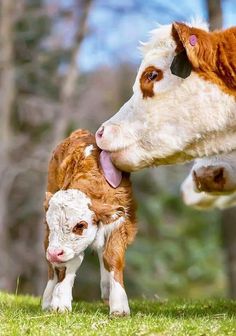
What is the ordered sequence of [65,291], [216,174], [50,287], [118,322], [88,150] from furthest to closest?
[216,174]
[50,287]
[88,150]
[65,291]
[118,322]

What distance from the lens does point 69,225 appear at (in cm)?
588

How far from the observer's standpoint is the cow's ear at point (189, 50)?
593 centimetres

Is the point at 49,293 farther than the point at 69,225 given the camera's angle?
Yes

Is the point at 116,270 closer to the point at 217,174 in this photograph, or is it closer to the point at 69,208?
the point at 69,208

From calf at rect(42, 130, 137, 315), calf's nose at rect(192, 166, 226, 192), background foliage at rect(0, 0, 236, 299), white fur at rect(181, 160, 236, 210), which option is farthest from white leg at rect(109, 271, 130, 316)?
background foliage at rect(0, 0, 236, 299)

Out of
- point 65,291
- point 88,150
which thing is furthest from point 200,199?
point 65,291

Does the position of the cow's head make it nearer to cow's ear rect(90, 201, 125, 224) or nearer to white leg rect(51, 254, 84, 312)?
cow's ear rect(90, 201, 125, 224)

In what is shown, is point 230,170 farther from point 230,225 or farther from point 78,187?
point 230,225

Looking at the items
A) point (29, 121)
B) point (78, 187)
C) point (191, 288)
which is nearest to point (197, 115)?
point (78, 187)

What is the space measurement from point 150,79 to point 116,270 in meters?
1.31

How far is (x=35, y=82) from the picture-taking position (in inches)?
845

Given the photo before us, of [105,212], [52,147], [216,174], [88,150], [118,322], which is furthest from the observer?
[52,147]

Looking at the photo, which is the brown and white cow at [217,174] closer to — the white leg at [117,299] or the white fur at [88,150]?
the white fur at [88,150]

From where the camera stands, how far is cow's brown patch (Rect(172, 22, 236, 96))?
593cm
